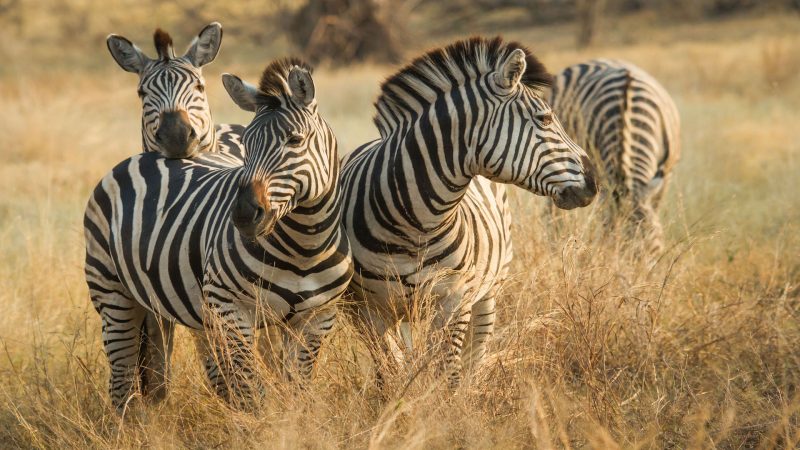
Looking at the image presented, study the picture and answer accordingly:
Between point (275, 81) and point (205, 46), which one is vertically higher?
point (205, 46)

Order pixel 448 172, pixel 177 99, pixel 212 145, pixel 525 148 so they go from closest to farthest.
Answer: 1. pixel 525 148
2. pixel 448 172
3. pixel 177 99
4. pixel 212 145

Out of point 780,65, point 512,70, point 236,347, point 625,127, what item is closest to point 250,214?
point 236,347

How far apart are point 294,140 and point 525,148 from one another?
987 mm

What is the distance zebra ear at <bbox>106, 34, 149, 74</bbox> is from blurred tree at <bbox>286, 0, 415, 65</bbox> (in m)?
17.1

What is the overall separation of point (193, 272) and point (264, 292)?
538 millimetres

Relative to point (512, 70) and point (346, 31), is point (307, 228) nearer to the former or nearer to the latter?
point (512, 70)

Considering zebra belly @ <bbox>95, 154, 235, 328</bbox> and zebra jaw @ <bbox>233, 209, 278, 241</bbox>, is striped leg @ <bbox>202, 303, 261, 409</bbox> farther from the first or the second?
zebra jaw @ <bbox>233, 209, 278, 241</bbox>

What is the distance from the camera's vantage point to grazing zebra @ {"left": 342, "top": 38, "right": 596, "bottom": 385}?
4035 mm

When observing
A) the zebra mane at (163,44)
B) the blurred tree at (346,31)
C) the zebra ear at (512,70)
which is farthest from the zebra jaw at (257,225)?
the blurred tree at (346,31)

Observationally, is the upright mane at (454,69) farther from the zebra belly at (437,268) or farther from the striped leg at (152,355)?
the striped leg at (152,355)

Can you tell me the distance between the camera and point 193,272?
14.5ft

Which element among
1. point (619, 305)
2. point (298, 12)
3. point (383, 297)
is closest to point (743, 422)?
point (619, 305)

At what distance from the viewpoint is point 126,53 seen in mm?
6039

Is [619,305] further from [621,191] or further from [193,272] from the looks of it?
[621,191]
